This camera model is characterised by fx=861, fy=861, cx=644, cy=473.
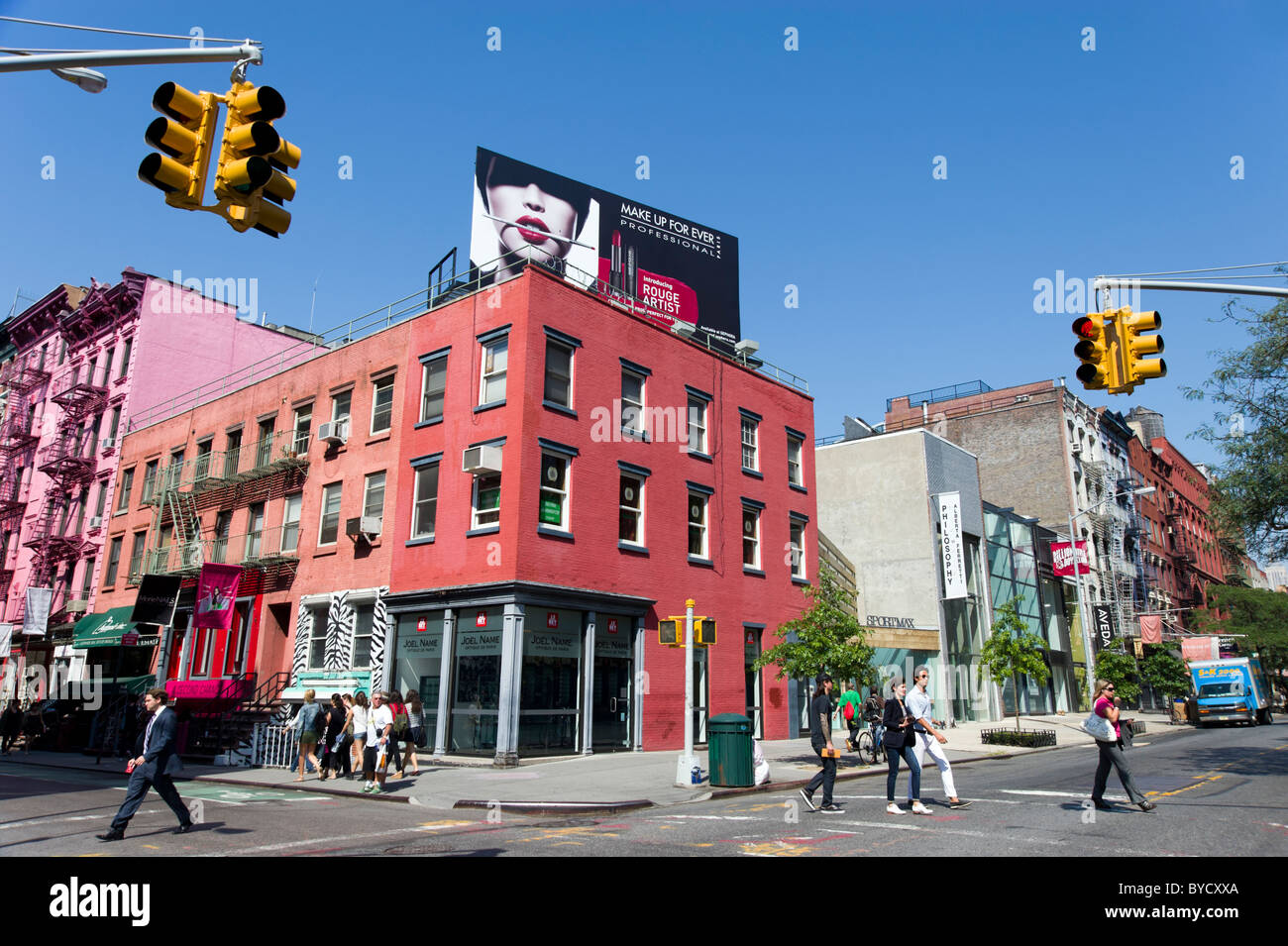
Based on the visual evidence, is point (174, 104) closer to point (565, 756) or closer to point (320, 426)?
point (565, 756)

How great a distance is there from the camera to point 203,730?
83.3 feet

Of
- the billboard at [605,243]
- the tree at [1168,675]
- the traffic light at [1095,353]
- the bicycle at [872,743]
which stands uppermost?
the billboard at [605,243]

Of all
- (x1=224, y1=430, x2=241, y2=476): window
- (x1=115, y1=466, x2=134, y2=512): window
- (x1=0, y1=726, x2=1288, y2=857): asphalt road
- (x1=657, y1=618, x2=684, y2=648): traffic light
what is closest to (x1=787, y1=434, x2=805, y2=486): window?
(x1=657, y1=618, x2=684, y2=648): traffic light

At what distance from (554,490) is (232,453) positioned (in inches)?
637

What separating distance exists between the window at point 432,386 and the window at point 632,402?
17.1ft

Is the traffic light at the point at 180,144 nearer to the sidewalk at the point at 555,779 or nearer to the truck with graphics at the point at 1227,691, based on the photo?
the sidewalk at the point at 555,779

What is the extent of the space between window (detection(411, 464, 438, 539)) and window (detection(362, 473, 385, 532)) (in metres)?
1.53

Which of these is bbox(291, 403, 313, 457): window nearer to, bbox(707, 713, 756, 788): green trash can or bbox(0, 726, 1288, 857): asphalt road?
bbox(0, 726, 1288, 857): asphalt road

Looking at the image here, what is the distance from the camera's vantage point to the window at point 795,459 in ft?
104

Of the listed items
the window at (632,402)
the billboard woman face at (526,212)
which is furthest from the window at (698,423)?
the billboard woman face at (526,212)

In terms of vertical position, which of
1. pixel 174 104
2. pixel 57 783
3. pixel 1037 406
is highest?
pixel 1037 406

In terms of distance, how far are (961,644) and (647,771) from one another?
934 inches
